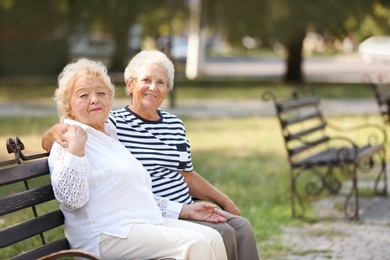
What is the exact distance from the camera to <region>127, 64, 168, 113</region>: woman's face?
17.2 ft

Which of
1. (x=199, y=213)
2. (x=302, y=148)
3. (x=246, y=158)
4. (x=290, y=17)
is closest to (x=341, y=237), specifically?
(x=302, y=148)

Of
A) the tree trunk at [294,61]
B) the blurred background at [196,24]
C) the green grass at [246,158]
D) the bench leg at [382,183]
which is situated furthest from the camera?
the tree trunk at [294,61]

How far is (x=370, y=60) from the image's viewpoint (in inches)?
2125

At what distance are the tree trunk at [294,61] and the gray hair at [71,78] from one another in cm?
2697

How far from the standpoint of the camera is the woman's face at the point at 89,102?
4.62 m

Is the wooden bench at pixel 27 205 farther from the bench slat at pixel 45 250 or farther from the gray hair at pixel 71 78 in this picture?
the gray hair at pixel 71 78

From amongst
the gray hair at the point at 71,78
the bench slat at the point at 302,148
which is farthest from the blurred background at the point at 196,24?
the gray hair at the point at 71,78

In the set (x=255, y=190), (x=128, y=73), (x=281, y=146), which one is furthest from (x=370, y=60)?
(x=128, y=73)

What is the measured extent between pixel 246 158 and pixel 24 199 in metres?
8.31

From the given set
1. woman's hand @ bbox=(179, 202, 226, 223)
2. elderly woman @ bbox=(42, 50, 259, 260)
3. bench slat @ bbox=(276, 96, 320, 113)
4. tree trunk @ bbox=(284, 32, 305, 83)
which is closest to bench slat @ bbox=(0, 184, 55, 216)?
elderly woman @ bbox=(42, 50, 259, 260)

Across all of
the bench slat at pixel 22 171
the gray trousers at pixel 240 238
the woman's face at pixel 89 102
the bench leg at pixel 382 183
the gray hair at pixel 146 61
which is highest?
the gray hair at pixel 146 61

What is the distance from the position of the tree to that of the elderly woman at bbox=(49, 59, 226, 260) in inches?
938

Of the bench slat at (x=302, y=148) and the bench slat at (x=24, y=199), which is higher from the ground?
the bench slat at (x=24, y=199)

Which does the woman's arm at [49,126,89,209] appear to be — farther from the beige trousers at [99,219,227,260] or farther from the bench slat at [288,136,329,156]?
the bench slat at [288,136,329,156]
